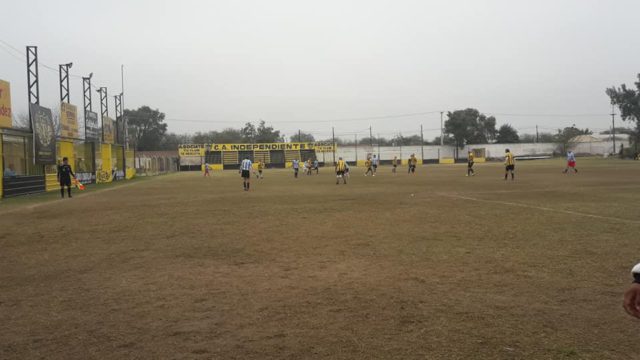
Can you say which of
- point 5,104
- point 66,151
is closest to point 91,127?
point 66,151

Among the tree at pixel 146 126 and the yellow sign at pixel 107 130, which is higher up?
the tree at pixel 146 126

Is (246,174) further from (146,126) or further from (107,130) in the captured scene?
(146,126)

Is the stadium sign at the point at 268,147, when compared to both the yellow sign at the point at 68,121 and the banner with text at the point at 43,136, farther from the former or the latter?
the banner with text at the point at 43,136

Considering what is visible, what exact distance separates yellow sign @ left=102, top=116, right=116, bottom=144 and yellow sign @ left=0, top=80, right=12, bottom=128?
16.5m

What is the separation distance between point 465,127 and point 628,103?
85.3 feet

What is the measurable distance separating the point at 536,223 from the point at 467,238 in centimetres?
242

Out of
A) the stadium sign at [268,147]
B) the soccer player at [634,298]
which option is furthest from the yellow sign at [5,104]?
the stadium sign at [268,147]

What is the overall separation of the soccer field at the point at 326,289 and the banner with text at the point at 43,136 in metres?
16.9

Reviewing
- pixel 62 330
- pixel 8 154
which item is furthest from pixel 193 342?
pixel 8 154

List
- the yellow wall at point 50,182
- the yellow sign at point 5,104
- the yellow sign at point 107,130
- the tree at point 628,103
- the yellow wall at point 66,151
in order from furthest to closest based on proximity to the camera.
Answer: the tree at point 628,103 → the yellow sign at point 107,130 → the yellow wall at point 66,151 → the yellow wall at point 50,182 → the yellow sign at point 5,104

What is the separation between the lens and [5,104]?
22203 millimetres

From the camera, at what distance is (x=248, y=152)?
83438 mm

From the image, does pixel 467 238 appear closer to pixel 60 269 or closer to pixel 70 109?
pixel 60 269

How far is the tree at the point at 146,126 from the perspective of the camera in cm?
10181
